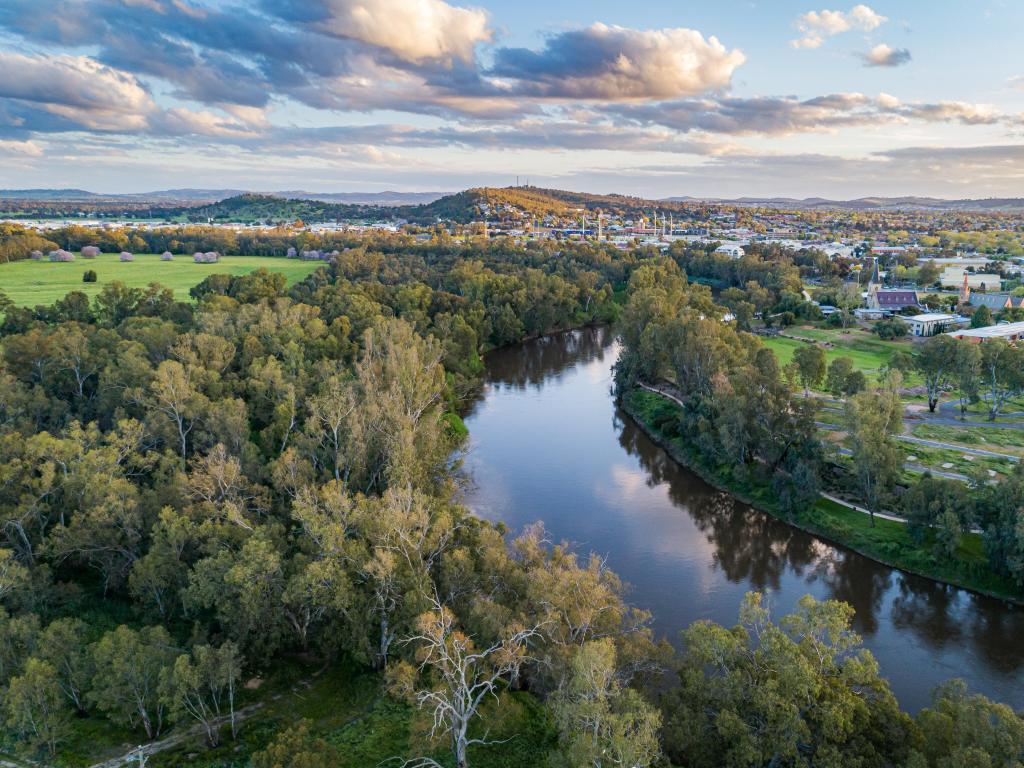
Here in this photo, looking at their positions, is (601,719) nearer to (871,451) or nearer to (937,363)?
(871,451)

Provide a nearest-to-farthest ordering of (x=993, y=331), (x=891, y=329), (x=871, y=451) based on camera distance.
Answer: (x=871, y=451), (x=993, y=331), (x=891, y=329)

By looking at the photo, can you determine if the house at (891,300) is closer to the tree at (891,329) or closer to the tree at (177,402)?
the tree at (891,329)

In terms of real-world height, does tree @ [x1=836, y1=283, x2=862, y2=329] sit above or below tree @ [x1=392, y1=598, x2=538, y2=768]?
above

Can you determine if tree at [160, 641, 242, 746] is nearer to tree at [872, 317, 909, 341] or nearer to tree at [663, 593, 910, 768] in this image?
tree at [663, 593, 910, 768]

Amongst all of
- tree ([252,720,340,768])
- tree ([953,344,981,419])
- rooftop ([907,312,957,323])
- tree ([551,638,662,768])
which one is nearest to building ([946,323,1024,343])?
rooftop ([907,312,957,323])

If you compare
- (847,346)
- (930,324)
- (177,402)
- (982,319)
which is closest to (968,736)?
(177,402)

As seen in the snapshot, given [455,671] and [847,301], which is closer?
[455,671]
